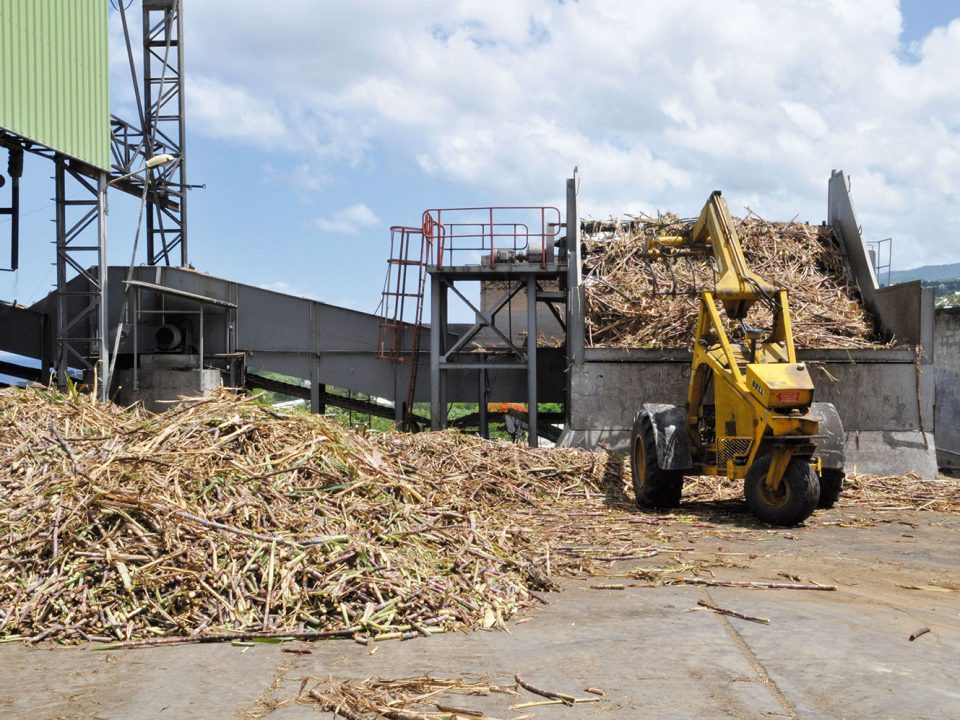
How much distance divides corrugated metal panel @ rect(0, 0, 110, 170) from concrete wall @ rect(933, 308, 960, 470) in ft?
73.3

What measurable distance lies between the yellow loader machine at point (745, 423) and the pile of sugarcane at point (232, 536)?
3.40m

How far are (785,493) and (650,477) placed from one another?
73.8 inches

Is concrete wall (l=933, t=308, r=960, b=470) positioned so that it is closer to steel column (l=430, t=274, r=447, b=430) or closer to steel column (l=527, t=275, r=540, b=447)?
steel column (l=527, t=275, r=540, b=447)

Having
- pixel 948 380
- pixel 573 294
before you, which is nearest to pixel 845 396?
pixel 573 294

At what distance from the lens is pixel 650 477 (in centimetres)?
1297

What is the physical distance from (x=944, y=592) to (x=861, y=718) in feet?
13.1

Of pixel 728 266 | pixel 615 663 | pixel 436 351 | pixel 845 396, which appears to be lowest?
pixel 615 663

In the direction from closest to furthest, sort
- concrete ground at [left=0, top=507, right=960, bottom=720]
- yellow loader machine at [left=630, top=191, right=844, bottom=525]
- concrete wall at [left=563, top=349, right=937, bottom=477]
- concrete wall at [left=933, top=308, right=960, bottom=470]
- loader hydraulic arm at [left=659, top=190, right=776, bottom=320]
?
1. concrete ground at [left=0, top=507, right=960, bottom=720]
2. yellow loader machine at [left=630, top=191, right=844, bottom=525]
3. loader hydraulic arm at [left=659, top=190, right=776, bottom=320]
4. concrete wall at [left=563, top=349, right=937, bottom=477]
5. concrete wall at [left=933, top=308, right=960, bottom=470]

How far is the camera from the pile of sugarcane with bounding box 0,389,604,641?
22.2 ft

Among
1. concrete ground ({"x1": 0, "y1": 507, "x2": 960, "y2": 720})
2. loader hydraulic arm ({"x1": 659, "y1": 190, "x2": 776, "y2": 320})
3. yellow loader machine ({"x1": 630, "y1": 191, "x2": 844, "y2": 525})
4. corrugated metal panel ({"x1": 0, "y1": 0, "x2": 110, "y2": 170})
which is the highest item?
corrugated metal panel ({"x1": 0, "y1": 0, "x2": 110, "y2": 170})

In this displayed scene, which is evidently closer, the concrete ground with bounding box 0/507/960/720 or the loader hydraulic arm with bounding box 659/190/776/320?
the concrete ground with bounding box 0/507/960/720

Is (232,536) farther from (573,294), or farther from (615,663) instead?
(573,294)

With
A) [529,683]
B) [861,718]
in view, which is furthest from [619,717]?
[861,718]

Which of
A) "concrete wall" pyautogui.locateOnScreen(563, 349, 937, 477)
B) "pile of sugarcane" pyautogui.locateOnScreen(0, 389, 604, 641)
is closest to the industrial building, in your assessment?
"concrete wall" pyautogui.locateOnScreen(563, 349, 937, 477)
